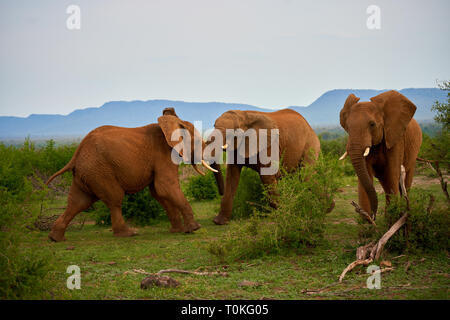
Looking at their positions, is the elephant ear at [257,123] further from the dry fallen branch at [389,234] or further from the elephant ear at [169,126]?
the dry fallen branch at [389,234]

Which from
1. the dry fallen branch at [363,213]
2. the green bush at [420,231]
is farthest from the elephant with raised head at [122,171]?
the green bush at [420,231]

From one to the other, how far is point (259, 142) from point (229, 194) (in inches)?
56.2

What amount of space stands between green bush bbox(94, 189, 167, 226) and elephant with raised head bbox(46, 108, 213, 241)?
142 cm

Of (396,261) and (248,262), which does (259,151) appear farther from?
(396,261)

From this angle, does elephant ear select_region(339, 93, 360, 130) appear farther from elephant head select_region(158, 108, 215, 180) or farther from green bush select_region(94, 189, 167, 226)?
green bush select_region(94, 189, 167, 226)

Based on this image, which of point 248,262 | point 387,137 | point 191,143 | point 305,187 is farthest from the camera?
point 191,143

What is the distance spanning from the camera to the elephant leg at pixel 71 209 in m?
9.59

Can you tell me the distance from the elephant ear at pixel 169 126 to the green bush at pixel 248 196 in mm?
2526

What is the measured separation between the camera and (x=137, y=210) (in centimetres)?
1169

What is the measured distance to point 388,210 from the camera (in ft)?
25.0

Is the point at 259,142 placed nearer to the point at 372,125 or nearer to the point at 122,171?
the point at 372,125

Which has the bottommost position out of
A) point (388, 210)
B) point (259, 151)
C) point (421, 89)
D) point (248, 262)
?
point (248, 262)
